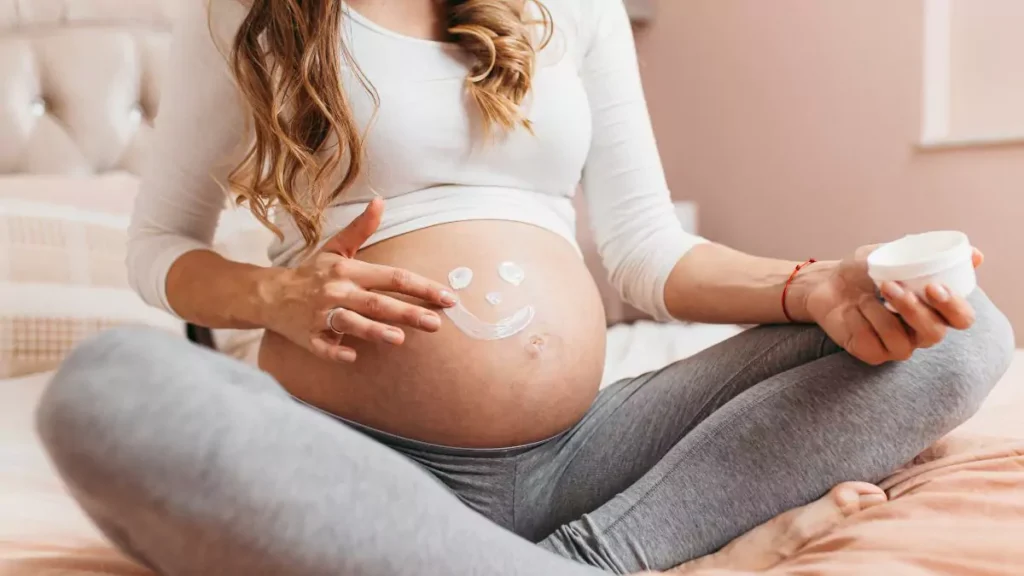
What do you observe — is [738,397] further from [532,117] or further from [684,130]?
[684,130]

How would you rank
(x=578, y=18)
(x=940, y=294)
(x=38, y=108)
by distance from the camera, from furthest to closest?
(x=38, y=108) → (x=578, y=18) → (x=940, y=294)

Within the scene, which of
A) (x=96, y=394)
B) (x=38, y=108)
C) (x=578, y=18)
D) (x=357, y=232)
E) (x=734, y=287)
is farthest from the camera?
(x=38, y=108)

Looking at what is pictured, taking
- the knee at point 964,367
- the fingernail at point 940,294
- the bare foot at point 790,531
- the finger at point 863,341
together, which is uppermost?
the fingernail at point 940,294

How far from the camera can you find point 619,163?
3.23 feet

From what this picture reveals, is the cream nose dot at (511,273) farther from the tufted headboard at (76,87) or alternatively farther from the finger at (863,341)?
the tufted headboard at (76,87)

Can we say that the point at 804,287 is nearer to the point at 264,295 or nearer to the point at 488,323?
the point at 488,323

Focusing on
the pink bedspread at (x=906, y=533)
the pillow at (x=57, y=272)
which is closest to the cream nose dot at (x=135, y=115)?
the pillow at (x=57, y=272)

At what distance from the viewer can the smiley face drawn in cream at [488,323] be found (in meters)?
0.75

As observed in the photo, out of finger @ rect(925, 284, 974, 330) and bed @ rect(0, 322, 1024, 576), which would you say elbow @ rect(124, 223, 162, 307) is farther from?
finger @ rect(925, 284, 974, 330)

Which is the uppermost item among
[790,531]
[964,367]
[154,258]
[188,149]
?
[188,149]

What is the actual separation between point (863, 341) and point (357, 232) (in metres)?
0.42

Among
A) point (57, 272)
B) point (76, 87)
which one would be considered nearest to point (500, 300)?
point (57, 272)

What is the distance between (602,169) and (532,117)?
0.51 ft

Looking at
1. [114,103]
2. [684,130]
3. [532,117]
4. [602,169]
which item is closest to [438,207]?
[532,117]
